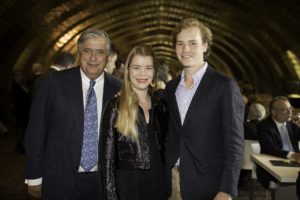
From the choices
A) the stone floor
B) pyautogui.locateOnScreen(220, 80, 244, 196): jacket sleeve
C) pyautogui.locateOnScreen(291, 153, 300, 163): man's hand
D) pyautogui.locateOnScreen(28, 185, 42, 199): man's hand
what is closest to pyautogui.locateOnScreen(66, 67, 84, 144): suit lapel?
pyautogui.locateOnScreen(28, 185, 42, 199): man's hand

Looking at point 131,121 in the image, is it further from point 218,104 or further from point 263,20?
point 263,20

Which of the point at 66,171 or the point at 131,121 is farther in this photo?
the point at 66,171

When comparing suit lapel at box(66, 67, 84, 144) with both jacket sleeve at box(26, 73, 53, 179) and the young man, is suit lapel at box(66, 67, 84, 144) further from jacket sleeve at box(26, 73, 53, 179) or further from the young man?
the young man

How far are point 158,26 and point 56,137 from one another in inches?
813

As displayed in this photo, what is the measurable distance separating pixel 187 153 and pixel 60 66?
10.7 feet

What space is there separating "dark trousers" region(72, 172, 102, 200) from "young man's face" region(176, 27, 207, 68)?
120cm

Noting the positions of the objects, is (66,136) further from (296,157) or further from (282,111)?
(282,111)

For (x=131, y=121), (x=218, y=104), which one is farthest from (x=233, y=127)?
(x=131, y=121)

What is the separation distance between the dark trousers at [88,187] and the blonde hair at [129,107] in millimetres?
641

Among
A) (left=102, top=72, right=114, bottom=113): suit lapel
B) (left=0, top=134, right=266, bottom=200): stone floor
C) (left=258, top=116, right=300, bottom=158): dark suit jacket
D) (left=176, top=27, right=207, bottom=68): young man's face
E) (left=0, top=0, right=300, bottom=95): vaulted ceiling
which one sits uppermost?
(left=0, top=0, right=300, bottom=95): vaulted ceiling

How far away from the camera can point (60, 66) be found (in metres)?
5.55

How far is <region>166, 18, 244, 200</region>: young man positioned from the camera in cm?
266

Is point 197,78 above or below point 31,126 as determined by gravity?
above

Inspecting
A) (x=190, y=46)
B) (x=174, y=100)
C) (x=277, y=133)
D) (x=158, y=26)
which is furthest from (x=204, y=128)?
(x=158, y=26)
